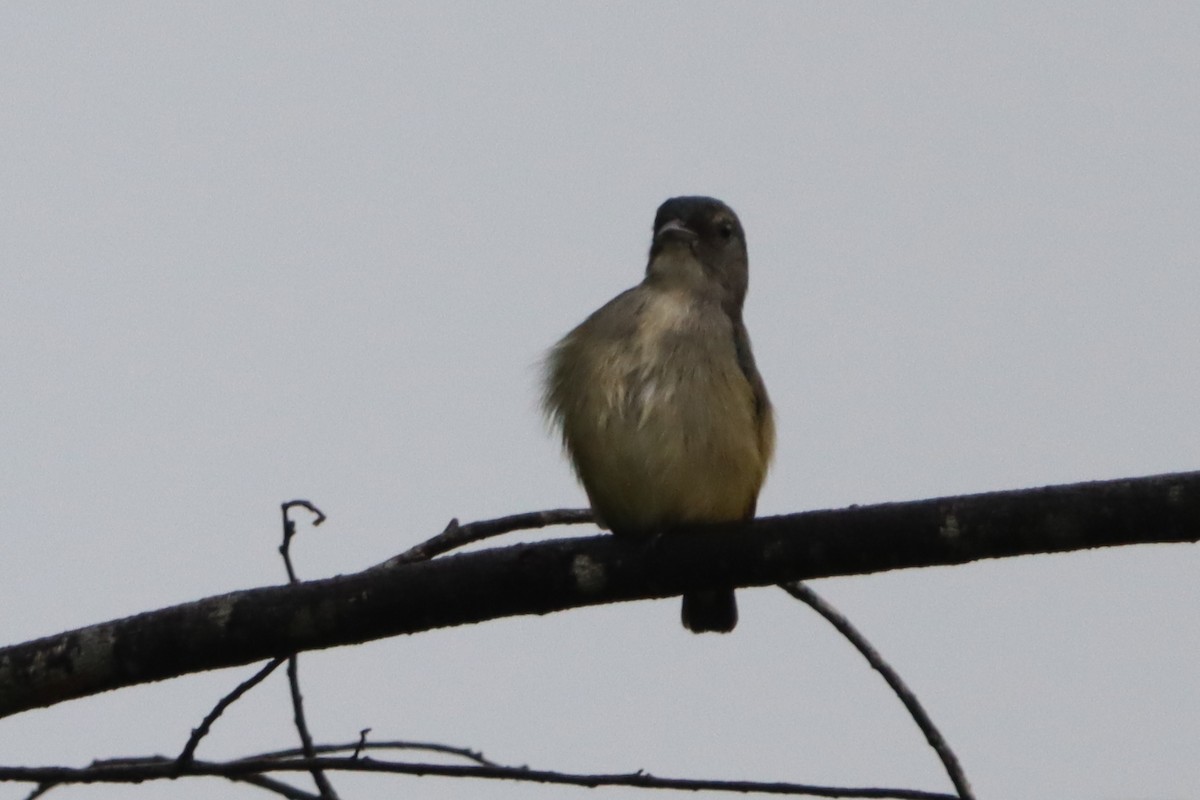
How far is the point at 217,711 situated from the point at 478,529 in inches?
57.8

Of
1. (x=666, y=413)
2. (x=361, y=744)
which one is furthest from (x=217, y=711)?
(x=666, y=413)

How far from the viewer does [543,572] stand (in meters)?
3.64

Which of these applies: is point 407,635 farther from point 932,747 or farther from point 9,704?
point 932,747

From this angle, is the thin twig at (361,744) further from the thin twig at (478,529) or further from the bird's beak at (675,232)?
the bird's beak at (675,232)

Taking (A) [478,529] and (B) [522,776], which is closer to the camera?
(B) [522,776]

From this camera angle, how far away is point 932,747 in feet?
12.7

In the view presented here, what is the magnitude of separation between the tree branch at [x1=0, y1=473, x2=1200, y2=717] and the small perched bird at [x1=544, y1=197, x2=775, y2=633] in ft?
3.83

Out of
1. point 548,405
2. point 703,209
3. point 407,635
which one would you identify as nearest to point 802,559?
point 407,635

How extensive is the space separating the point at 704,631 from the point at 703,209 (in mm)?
1616

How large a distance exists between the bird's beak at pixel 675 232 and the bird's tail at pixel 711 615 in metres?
1.32

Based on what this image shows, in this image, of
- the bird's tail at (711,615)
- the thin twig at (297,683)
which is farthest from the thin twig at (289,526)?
the bird's tail at (711,615)

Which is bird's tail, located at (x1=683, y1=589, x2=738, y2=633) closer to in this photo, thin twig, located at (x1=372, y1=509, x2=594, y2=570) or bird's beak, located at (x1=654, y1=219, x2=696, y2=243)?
thin twig, located at (x1=372, y1=509, x2=594, y2=570)

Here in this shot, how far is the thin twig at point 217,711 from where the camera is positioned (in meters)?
3.05

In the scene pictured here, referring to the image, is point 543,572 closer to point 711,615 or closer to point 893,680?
point 893,680
